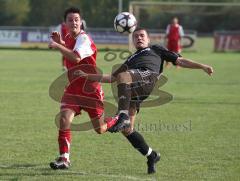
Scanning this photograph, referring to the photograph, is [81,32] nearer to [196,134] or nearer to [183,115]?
[196,134]

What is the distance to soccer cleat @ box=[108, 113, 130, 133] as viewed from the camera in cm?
688

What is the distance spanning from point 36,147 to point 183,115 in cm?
427

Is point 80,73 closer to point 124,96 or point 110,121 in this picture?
point 124,96

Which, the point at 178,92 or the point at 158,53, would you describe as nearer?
the point at 158,53

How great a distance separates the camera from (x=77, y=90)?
731 cm

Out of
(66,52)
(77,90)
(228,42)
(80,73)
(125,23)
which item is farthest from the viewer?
(228,42)

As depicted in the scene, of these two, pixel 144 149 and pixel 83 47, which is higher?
pixel 83 47

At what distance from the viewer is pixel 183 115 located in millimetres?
12266

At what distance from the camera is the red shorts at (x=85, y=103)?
734 centimetres

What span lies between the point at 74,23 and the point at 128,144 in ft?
8.56

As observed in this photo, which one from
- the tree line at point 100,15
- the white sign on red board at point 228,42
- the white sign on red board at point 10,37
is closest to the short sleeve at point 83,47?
the white sign on red board at point 10,37

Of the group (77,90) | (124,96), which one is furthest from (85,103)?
(124,96)

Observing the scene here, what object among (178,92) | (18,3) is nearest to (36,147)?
(178,92)

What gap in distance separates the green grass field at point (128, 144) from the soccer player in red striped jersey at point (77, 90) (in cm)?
38
